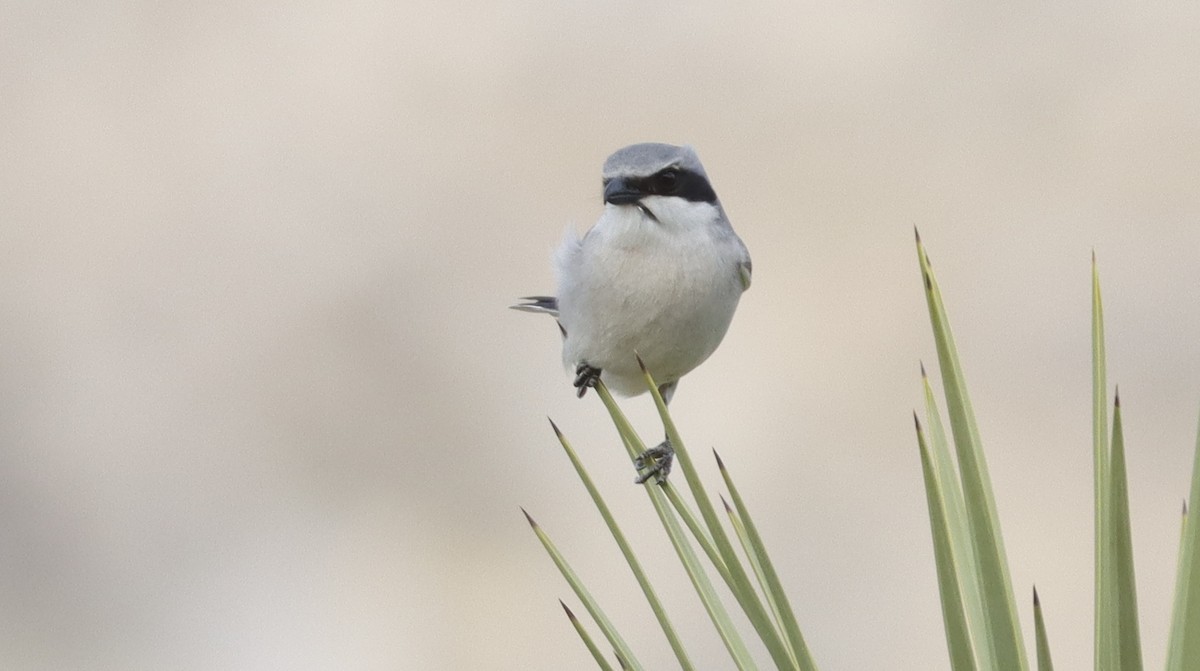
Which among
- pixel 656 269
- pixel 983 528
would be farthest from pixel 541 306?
pixel 983 528

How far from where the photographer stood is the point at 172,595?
19.2ft

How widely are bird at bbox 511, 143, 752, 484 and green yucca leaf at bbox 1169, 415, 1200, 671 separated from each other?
1302 mm

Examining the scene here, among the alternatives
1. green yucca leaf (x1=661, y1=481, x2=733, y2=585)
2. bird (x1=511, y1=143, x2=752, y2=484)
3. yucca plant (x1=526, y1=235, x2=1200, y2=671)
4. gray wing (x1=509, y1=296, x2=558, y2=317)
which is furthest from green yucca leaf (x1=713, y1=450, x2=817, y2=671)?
gray wing (x1=509, y1=296, x2=558, y2=317)

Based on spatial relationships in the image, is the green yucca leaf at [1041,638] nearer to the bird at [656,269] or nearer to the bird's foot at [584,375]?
the bird at [656,269]

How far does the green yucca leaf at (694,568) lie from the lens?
140 centimetres

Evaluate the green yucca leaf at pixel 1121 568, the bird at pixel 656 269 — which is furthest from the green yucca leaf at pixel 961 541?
the bird at pixel 656 269

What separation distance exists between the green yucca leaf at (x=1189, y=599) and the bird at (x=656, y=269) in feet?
4.27

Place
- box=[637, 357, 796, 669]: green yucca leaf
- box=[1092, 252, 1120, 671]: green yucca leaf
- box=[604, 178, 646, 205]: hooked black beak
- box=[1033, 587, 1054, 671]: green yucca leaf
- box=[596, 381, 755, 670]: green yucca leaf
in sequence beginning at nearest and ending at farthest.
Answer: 1. box=[1033, 587, 1054, 671]: green yucca leaf
2. box=[1092, 252, 1120, 671]: green yucca leaf
3. box=[637, 357, 796, 669]: green yucca leaf
4. box=[596, 381, 755, 670]: green yucca leaf
5. box=[604, 178, 646, 205]: hooked black beak

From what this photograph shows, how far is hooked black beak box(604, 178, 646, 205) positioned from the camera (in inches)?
94.4

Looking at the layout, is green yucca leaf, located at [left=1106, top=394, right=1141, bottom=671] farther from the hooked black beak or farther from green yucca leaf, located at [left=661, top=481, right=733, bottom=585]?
the hooked black beak

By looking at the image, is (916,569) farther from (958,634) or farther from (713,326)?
(958,634)

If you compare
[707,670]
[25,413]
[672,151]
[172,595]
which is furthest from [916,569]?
[25,413]

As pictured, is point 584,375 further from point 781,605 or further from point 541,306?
point 781,605

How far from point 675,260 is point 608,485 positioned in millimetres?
3226
